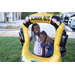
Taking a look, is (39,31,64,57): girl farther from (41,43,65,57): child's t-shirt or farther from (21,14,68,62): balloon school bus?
(21,14,68,62): balloon school bus

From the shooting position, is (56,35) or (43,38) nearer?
(56,35)

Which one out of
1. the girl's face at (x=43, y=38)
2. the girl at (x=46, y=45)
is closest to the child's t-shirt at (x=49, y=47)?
the girl at (x=46, y=45)

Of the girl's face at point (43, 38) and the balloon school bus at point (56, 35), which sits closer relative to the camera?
the balloon school bus at point (56, 35)

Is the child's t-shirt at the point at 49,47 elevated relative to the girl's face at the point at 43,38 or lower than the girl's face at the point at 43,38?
lower

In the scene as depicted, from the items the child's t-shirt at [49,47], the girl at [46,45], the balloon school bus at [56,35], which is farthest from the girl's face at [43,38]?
the balloon school bus at [56,35]

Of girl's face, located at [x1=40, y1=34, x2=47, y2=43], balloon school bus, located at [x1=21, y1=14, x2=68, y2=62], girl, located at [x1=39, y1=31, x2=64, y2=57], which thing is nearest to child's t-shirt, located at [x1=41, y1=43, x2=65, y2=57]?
girl, located at [x1=39, y1=31, x2=64, y2=57]

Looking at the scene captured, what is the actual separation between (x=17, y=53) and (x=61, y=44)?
188 centimetres

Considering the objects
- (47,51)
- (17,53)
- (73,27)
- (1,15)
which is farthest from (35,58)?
(1,15)

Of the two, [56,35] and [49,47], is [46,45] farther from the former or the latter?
[56,35]

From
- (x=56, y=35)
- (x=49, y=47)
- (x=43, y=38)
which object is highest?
(x=56, y=35)

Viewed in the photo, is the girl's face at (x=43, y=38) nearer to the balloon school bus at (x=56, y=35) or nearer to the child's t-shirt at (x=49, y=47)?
the child's t-shirt at (x=49, y=47)

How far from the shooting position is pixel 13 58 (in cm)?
302

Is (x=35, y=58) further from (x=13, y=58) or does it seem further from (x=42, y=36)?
(x=13, y=58)

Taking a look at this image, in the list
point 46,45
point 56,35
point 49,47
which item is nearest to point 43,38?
point 46,45
